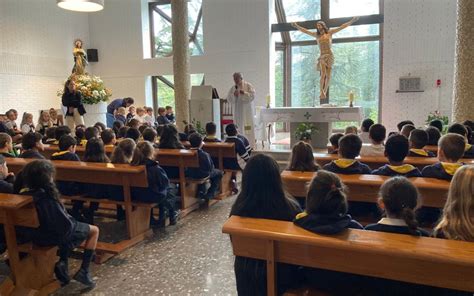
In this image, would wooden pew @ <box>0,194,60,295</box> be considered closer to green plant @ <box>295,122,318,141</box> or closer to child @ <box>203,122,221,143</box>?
child @ <box>203,122,221,143</box>

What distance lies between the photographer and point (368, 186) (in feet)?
8.91

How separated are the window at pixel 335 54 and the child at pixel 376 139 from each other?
5.96 m

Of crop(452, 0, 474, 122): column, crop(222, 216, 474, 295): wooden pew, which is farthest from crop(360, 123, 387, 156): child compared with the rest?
crop(452, 0, 474, 122): column

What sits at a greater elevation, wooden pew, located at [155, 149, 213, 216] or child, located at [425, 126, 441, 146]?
child, located at [425, 126, 441, 146]

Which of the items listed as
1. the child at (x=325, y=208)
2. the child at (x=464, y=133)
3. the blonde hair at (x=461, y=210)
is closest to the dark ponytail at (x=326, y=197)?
the child at (x=325, y=208)

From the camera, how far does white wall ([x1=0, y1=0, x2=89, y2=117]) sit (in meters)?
9.71

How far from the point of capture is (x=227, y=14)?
35.5 feet

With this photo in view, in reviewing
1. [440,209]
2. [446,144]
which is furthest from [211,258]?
[446,144]

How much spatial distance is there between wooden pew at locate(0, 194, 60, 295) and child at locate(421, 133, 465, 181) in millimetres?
2601

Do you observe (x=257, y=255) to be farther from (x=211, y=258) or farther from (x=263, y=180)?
(x=211, y=258)

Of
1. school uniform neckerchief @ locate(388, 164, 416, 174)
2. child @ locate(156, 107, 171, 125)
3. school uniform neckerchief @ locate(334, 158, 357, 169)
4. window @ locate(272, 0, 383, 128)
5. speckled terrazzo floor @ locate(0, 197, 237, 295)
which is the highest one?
window @ locate(272, 0, 383, 128)

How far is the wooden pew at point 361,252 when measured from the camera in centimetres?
146

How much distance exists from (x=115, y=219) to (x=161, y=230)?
2.23ft

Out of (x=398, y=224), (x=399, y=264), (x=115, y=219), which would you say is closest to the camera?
(x=399, y=264)
